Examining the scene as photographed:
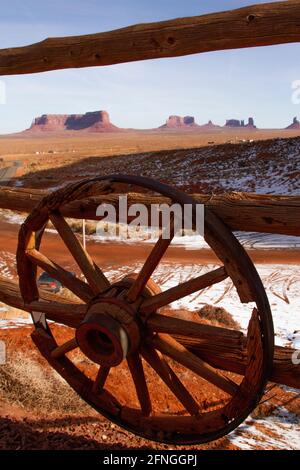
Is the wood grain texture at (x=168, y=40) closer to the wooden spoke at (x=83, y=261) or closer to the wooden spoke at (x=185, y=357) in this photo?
the wooden spoke at (x=83, y=261)

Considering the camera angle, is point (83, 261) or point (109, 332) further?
point (83, 261)

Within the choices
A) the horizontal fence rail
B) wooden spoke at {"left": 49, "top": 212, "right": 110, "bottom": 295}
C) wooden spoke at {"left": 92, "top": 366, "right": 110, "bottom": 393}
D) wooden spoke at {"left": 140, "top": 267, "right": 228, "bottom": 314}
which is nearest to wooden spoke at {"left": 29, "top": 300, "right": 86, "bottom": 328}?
wooden spoke at {"left": 49, "top": 212, "right": 110, "bottom": 295}

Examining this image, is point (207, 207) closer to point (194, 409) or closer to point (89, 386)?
point (194, 409)

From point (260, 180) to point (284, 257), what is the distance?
9656 millimetres

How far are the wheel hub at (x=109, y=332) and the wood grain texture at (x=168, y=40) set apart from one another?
1.41m

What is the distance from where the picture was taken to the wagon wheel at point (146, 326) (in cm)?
219

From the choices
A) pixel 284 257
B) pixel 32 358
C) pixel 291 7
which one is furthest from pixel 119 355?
pixel 284 257

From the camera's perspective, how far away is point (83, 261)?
111 inches

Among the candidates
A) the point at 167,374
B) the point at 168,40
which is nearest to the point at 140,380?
the point at 167,374

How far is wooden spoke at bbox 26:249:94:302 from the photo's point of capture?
9.14 feet

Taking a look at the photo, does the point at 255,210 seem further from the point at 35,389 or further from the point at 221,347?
the point at 35,389

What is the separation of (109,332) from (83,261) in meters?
0.58

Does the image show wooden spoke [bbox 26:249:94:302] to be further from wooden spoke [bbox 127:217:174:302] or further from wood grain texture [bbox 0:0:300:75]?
wood grain texture [bbox 0:0:300:75]

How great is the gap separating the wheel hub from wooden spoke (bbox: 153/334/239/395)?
15 cm
